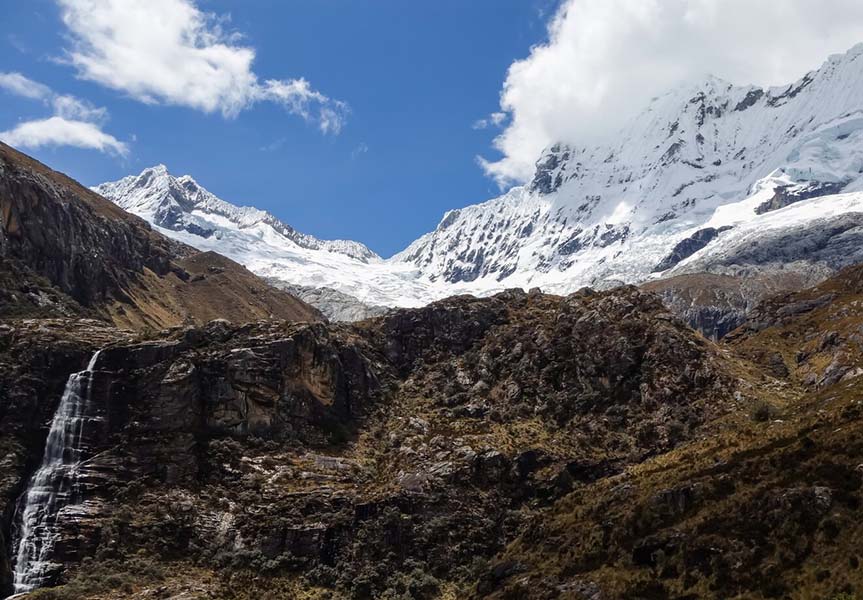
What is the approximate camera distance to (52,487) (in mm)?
111000

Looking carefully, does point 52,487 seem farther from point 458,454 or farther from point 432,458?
point 458,454

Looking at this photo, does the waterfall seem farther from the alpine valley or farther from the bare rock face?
the bare rock face

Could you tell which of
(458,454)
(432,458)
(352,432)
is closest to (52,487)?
(352,432)

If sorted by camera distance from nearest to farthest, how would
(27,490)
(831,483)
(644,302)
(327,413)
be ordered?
(831,483) → (27,490) → (327,413) → (644,302)

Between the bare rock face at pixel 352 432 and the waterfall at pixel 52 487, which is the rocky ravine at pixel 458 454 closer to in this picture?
the bare rock face at pixel 352 432

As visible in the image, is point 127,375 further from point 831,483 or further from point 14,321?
point 831,483

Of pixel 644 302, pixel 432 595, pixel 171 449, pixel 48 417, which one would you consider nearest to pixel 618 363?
pixel 644 302

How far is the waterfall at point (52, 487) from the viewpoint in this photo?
103 metres

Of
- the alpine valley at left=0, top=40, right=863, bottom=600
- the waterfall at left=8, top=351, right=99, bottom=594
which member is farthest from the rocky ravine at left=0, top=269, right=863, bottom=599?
the waterfall at left=8, top=351, right=99, bottom=594

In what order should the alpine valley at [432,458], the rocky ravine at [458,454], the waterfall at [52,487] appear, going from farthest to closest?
the waterfall at [52,487]
the alpine valley at [432,458]
the rocky ravine at [458,454]

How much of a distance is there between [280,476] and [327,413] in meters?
17.1

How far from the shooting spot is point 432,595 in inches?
3999

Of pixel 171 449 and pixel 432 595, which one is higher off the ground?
pixel 171 449

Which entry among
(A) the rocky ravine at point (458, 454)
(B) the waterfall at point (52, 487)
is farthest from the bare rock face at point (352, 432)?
(B) the waterfall at point (52, 487)
